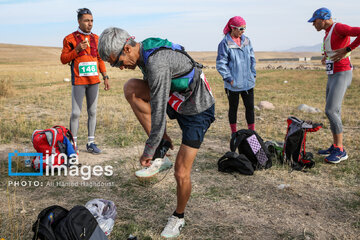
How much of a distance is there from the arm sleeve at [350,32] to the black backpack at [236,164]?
7.59 ft

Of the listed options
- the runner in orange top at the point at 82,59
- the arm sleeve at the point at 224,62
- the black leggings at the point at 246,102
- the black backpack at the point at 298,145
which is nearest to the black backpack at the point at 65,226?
the runner in orange top at the point at 82,59

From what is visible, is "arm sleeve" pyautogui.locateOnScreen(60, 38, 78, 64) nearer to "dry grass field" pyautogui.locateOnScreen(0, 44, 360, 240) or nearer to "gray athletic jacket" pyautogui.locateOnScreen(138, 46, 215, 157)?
"dry grass field" pyautogui.locateOnScreen(0, 44, 360, 240)

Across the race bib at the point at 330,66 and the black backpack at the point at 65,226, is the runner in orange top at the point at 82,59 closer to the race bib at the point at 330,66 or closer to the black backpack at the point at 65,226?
the black backpack at the point at 65,226

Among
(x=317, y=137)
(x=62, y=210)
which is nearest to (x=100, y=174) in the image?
(x=62, y=210)

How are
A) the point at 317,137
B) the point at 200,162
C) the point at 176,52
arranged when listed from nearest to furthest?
the point at 176,52 → the point at 200,162 → the point at 317,137

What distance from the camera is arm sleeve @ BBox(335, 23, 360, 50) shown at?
14.4 ft

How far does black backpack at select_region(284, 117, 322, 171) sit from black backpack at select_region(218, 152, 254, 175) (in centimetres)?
70

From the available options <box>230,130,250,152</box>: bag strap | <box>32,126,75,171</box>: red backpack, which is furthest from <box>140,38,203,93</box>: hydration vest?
<box>32,126,75,171</box>: red backpack

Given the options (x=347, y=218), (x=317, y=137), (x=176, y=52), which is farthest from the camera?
(x=317, y=137)

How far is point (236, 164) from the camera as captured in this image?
14.9 feet

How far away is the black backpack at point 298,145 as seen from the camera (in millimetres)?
4711

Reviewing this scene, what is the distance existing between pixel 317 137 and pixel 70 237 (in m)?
5.65

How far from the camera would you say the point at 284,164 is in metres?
4.88

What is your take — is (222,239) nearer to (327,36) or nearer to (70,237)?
(70,237)
